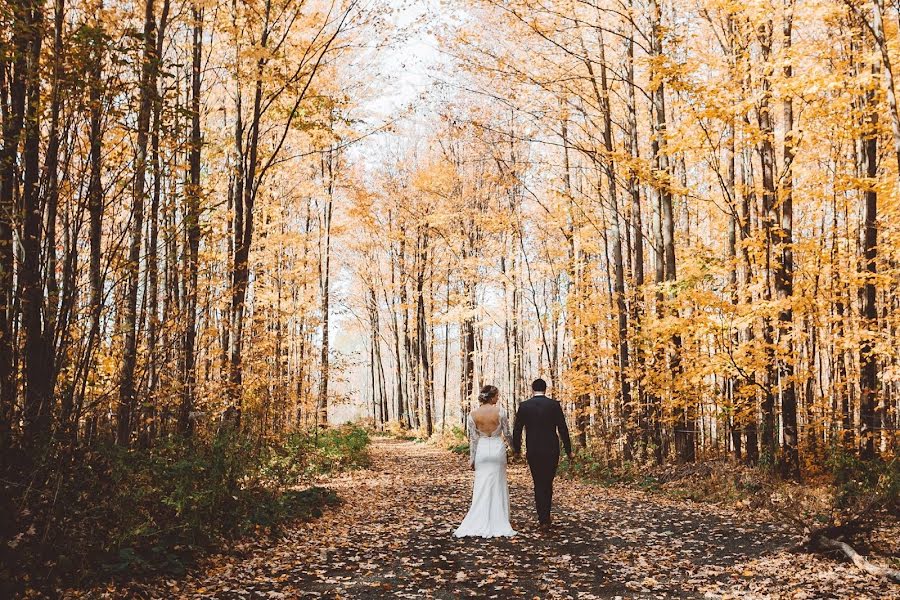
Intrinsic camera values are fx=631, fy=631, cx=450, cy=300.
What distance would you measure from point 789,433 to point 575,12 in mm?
10734

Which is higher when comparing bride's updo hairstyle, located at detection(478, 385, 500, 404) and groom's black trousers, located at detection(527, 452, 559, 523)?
bride's updo hairstyle, located at detection(478, 385, 500, 404)

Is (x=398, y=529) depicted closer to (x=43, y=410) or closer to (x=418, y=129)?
(x=43, y=410)

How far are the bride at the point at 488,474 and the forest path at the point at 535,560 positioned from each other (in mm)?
355

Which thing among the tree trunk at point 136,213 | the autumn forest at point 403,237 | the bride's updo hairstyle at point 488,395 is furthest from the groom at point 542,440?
the tree trunk at point 136,213

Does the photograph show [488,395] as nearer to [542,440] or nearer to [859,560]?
[542,440]

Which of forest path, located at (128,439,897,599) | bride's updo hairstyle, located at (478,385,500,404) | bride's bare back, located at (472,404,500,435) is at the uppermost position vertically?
bride's updo hairstyle, located at (478,385,500,404)

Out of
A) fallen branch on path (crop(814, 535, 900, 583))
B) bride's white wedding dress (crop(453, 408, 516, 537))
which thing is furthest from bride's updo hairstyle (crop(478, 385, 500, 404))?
fallen branch on path (crop(814, 535, 900, 583))

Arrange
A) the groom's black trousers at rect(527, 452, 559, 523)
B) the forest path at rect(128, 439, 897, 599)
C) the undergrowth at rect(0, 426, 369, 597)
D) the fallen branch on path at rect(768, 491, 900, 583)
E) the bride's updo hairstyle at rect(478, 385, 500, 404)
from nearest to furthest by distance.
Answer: the undergrowth at rect(0, 426, 369, 597) → the forest path at rect(128, 439, 897, 599) → the fallen branch on path at rect(768, 491, 900, 583) → the groom's black trousers at rect(527, 452, 559, 523) → the bride's updo hairstyle at rect(478, 385, 500, 404)

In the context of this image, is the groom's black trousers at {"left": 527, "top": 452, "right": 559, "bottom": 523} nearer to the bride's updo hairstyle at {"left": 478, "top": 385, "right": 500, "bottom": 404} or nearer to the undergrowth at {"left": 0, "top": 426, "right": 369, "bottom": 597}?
the bride's updo hairstyle at {"left": 478, "top": 385, "right": 500, "bottom": 404}

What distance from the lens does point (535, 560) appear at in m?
7.07

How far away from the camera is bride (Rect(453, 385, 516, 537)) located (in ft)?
28.4

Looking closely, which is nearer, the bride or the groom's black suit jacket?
the bride

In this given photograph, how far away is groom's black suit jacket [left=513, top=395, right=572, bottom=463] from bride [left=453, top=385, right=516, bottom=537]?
32 cm

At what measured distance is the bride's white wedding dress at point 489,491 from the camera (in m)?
8.65
